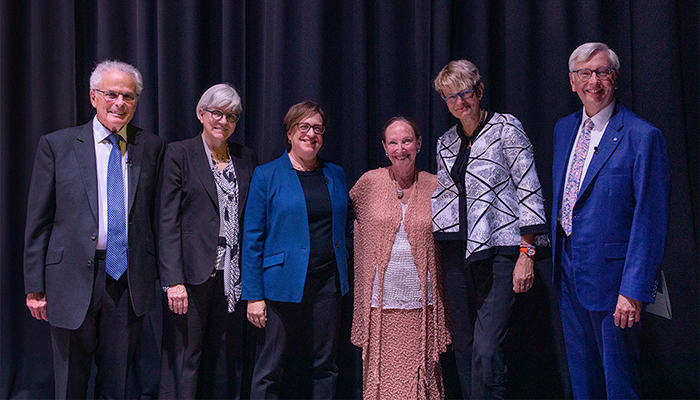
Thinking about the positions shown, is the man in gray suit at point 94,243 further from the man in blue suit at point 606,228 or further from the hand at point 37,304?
the man in blue suit at point 606,228

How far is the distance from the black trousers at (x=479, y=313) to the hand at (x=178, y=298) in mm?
1214

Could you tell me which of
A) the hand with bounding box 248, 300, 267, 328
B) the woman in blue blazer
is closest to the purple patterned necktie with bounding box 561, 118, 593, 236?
the woman in blue blazer

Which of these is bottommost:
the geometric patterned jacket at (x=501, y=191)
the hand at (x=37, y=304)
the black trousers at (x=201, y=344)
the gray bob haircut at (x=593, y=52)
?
the black trousers at (x=201, y=344)

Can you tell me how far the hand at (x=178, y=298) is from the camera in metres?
2.03

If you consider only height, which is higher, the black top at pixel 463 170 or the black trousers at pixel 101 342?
the black top at pixel 463 170

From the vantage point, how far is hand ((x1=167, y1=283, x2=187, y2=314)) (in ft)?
6.66

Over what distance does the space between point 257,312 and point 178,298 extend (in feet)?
1.19

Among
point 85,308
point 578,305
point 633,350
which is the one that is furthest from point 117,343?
point 633,350

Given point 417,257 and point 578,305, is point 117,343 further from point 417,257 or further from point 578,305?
point 578,305

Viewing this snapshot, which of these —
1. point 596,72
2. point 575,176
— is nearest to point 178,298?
point 575,176

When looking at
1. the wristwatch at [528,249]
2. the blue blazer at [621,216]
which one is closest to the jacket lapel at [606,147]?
the blue blazer at [621,216]

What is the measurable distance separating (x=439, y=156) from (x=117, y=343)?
5.57 ft

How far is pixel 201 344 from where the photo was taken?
2.14 meters

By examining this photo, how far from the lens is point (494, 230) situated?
194 cm
